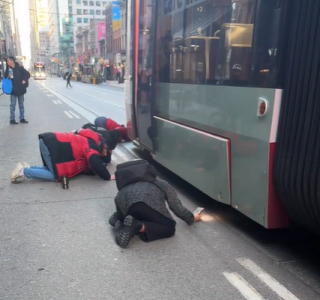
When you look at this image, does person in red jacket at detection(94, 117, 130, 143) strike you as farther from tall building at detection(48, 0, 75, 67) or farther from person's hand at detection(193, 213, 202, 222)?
tall building at detection(48, 0, 75, 67)

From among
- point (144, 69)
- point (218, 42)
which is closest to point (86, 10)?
point (144, 69)

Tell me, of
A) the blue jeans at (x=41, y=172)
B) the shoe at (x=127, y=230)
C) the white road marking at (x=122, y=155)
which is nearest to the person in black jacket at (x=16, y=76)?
the white road marking at (x=122, y=155)

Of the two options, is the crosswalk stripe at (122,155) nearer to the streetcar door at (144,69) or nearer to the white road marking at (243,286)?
the streetcar door at (144,69)

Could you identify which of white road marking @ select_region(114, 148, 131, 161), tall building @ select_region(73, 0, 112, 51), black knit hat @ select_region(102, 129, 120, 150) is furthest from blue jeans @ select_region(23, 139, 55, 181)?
tall building @ select_region(73, 0, 112, 51)

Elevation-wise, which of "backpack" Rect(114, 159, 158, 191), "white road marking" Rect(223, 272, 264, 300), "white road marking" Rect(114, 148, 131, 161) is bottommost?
"white road marking" Rect(114, 148, 131, 161)

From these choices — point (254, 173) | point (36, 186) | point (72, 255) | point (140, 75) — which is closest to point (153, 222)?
point (72, 255)

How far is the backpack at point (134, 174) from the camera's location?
3.90 metres

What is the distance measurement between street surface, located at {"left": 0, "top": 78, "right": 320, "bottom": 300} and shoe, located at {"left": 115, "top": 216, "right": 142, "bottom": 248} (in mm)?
94

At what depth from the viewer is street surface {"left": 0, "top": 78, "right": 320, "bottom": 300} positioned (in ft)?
10.1

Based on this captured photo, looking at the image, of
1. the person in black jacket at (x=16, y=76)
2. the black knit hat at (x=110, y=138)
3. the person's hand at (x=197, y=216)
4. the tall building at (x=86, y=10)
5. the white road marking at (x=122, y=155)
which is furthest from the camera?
the tall building at (x=86, y=10)

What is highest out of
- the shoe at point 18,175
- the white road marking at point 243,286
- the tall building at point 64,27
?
the tall building at point 64,27

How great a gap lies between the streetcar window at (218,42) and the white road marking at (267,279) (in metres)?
1.58

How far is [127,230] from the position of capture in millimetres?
3756

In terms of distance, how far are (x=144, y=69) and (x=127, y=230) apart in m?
3.44
